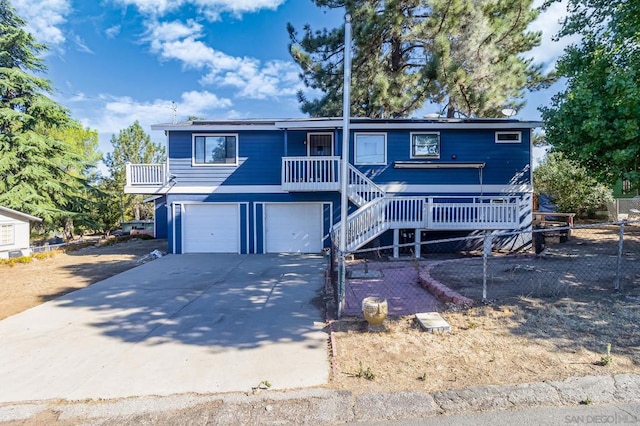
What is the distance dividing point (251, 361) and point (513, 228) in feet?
29.6

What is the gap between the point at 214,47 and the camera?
676 inches

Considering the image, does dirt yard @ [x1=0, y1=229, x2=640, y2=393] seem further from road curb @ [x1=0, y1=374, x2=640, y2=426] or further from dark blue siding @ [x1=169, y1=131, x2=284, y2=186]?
dark blue siding @ [x1=169, y1=131, x2=284, y2=186]

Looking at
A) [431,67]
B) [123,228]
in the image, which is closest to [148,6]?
[431,67]

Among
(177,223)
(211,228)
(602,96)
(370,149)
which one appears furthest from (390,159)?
(177,223)

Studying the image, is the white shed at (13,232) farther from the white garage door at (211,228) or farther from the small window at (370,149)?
the small window at (370,149)

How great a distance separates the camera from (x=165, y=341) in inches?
172

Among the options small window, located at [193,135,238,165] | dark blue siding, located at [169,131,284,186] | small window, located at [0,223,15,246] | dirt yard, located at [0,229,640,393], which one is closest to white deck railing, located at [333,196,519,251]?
dirt yard, located at [0,229,640,393]

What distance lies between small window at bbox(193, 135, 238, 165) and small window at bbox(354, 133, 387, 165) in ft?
15.3

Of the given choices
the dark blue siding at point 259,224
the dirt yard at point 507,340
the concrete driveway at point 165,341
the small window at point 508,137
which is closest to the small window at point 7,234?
the concrete driveway at point 165,341

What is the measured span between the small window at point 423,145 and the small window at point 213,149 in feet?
21.9

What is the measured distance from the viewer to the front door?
12.4 meters

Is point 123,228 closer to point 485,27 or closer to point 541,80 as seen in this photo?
point 485,27

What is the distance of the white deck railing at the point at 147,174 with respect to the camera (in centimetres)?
1229

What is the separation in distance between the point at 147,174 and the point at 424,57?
47.1ft
